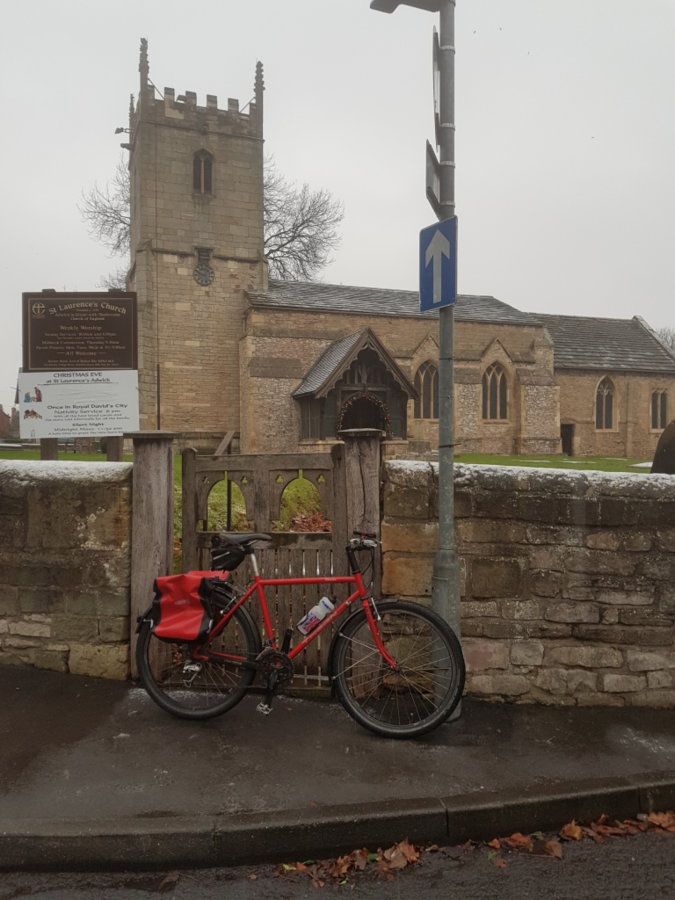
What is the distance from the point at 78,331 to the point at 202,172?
1115 inches

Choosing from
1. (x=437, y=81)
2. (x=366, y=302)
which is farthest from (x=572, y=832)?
(x=366, y=302)

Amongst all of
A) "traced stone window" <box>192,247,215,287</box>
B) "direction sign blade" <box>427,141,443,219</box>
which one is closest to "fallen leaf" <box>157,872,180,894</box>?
"direction sign blade" <box>427,141,443,219</box>

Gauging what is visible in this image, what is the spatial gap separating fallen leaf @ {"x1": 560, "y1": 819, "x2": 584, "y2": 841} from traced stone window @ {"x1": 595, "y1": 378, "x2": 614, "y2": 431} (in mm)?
37737

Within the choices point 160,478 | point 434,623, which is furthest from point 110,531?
point 434,623

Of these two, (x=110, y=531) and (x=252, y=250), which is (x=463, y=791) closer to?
(x=110, y=531)

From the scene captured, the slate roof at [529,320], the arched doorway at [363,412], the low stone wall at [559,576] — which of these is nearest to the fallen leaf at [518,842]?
the low stone wall at [559,576]

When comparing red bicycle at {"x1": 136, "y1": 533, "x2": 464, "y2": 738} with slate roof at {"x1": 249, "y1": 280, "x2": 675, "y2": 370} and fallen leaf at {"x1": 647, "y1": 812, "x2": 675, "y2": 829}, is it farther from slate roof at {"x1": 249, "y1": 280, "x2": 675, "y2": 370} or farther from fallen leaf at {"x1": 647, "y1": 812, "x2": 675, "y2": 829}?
slate roof at {"x1": 249, "y1": 280, "x2": 675, "y2": 370}

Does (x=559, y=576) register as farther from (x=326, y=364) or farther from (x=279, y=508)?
(x=326, y=364)

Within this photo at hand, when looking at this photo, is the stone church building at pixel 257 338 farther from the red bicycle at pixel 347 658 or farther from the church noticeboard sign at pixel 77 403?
the red bicycle at pixel 347 658

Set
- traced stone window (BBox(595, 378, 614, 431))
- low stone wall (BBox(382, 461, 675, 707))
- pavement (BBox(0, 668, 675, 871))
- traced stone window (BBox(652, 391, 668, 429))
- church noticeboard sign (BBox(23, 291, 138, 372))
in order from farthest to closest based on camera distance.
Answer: traced stone window (BBox(652, 391, 668, 429)) < traced stone window (BBox(595, 378, 614, 431)) < church noticeboard sign (BBox(23, 291, 138, 372)) < low stone wall (BBox(382, 461, 675, 707)) < pavement (BBox(0, 668, 675, 871))

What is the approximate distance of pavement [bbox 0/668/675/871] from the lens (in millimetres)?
2785

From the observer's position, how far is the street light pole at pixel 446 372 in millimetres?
4066

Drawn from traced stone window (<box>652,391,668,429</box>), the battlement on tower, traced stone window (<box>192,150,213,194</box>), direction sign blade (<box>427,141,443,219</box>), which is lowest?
direction sign blade (<box>427,141,443,219</box>)

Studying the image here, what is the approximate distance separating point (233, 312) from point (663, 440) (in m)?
27.0
